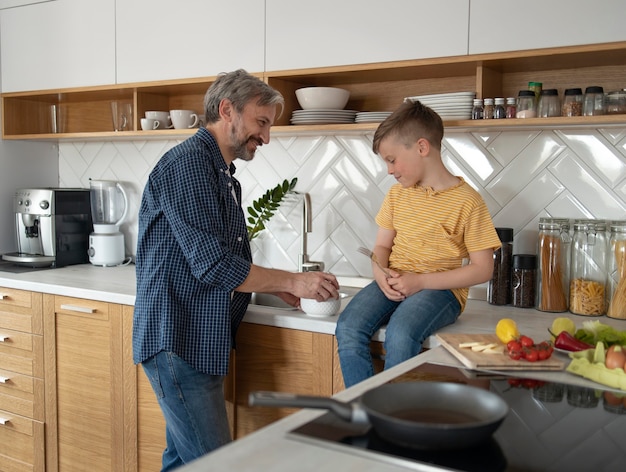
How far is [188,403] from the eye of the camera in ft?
6.35

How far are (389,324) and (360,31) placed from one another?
1.06m

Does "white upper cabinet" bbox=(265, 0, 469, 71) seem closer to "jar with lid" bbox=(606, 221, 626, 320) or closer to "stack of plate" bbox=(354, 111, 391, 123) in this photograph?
"stack of plate" bbox=(354, 111, 391, 123)

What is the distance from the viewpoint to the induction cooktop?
918 millimetres

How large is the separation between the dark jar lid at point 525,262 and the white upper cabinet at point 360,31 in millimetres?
695

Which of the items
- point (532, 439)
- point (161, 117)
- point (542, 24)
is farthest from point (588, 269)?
point (161, 117)

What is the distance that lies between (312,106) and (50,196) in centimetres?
132

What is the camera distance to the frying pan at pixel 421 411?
36.6 inches

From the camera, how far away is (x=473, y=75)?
2496 millimetres

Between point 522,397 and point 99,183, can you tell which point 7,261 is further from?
point 522,397

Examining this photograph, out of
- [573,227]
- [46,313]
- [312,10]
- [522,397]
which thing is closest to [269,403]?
[522,397]

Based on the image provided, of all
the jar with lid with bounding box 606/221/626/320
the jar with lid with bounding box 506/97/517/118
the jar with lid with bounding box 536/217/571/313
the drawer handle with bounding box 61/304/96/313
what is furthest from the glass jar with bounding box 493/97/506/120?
the drawer handle with bounding box 61/304/96/313

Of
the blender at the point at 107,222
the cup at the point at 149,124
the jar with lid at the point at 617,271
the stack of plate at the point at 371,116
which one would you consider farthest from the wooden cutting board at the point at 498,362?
the blender at the point at 107,222

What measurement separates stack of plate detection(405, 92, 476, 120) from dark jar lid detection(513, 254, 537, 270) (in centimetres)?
50

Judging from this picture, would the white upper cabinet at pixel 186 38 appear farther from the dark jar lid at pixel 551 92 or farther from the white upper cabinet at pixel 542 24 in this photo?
the dark jar lid at pixel 551 92
